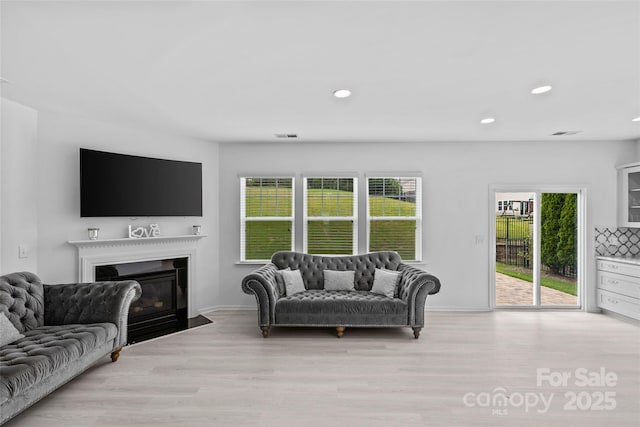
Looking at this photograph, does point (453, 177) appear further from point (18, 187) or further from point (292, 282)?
point (18, 187)

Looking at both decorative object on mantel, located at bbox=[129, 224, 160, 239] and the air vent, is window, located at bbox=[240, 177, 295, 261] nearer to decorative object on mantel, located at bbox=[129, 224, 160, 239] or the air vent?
decorative object on mantel, located at bbox=[129, 224, 160, 239]

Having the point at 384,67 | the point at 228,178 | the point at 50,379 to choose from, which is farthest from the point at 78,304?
the point at 384,67

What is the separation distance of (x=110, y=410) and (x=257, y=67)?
9.15 ft

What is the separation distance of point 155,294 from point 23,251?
4.90 feet

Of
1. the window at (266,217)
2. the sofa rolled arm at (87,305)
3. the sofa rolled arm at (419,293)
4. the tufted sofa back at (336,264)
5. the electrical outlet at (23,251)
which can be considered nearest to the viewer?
the sofa rolled arm at (87,305)

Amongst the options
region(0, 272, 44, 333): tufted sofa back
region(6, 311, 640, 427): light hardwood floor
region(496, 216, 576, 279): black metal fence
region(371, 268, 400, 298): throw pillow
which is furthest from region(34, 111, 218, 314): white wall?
region(496, 216, 576, 279): black metal fence

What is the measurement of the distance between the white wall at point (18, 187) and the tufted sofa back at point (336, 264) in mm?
2759

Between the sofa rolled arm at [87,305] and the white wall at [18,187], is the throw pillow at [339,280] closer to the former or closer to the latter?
the sofa rolled arm at [87,305]

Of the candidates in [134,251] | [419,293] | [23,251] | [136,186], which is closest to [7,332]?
[23,251]

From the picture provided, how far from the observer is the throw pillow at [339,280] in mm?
4672

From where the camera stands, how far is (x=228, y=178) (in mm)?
5266

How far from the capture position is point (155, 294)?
14.7ft

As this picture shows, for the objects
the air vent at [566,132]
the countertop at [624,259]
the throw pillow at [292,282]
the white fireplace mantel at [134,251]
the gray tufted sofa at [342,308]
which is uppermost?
the air vent at [566,132]

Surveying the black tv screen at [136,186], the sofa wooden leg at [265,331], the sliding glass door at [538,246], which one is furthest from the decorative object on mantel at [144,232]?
the sliding glass door at [538,246]
